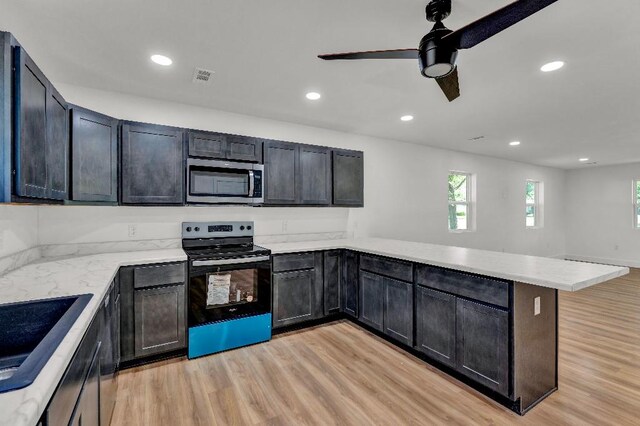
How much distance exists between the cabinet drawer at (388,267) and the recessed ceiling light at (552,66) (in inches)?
77.4

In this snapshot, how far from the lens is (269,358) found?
2.85 metres

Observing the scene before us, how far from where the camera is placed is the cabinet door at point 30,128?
135 cm

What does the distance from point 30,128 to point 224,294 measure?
197 centimetres

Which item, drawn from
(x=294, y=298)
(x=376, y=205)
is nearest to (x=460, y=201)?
(x=376, y=205)

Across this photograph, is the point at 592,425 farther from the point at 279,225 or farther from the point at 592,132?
the point at 592,132

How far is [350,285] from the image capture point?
3.66 metres

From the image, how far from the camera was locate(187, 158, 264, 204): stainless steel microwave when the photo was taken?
122 inches

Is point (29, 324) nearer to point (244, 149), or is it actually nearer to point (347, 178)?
point (244, 149)

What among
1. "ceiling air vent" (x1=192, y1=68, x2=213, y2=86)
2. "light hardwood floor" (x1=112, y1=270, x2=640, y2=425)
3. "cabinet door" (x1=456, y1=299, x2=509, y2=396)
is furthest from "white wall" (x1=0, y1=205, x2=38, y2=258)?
"cabinet door" (x1=456, y1=299, x2=509, y2=396)

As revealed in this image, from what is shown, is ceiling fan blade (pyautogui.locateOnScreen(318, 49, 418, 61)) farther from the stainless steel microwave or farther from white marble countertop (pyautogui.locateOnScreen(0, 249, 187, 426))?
the stainless steel microwave

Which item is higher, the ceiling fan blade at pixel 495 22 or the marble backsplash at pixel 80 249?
the ceiling fan blade at pixel 495 22

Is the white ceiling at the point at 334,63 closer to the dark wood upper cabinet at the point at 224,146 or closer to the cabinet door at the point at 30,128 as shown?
the dark wood upper cabinet at the point at 224,146

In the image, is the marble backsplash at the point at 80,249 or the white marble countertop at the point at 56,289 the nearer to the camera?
the white marble countertop at the point at 56,289

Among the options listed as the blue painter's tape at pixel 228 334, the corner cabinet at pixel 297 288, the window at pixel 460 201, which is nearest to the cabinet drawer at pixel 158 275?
Answer: the blue painter's tape at pixel 228 334
